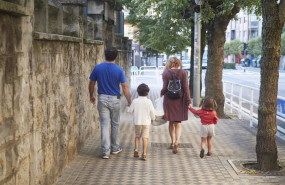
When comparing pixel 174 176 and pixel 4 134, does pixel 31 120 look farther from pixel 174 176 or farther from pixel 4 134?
pixel 174 176

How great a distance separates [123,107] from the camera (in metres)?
18.8

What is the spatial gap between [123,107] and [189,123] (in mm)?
4694

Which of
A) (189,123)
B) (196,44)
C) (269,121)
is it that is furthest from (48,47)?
(196,44)

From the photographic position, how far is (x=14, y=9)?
4773mm

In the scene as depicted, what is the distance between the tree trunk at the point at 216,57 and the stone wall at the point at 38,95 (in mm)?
6716

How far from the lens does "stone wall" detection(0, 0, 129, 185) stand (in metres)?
4.71

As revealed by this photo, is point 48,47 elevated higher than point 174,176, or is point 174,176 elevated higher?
point 48,47

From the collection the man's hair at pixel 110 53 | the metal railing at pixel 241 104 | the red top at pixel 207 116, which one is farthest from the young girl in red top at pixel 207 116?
the metal railing at pixel 241 104

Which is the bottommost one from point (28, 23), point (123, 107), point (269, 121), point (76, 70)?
point (123, 107)

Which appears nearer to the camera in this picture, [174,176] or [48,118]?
[48,118]

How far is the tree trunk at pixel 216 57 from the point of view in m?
15.7

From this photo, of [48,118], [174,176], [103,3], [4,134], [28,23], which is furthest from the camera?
[103,3]

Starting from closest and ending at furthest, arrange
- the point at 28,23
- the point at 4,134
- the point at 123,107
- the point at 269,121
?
the point at 4,134 < the point at 28,23 < the point at 269,121 < the point at 123,107

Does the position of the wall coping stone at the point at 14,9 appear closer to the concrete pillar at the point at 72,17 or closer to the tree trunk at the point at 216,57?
the concrete pillar at the point at 72,17
